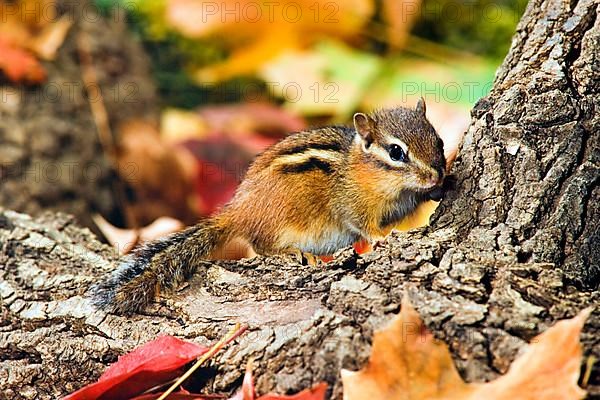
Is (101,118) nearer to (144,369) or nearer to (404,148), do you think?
(404,148)

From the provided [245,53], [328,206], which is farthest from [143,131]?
[328,206]

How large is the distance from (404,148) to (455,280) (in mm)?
887

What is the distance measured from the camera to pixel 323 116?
5.24m

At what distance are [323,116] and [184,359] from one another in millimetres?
3206

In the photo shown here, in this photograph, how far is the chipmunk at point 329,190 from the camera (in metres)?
2.89

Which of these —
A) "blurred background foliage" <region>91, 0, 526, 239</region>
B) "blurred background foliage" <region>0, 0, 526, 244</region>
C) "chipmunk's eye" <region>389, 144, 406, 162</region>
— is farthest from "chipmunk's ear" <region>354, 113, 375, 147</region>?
"blurred background foliage" <region>91, 0, 526, 239</region>

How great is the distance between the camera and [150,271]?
2.62m

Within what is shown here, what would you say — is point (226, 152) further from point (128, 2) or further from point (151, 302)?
point (151, 302)

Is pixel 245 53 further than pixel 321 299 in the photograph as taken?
Yes

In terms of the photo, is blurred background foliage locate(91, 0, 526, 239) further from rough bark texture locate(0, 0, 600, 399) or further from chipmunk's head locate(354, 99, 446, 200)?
rough bark texture locate(0, 0, 600, 399)

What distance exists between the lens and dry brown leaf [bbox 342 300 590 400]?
69.4 inches

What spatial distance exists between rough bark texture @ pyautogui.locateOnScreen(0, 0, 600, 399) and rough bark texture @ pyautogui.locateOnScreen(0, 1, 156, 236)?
4.62 ft

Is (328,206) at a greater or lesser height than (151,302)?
greater

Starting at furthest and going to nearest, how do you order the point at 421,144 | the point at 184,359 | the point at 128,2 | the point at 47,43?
1. the point at 128,2
2. the point at 47,43
3. the point at 421,144
4. the point at 184,359
